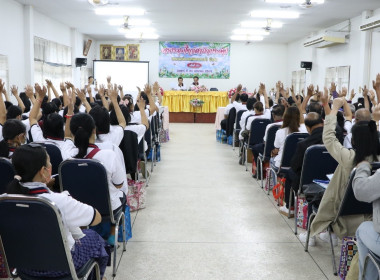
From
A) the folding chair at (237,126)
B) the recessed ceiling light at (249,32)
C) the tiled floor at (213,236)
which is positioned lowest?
the tiled floor at (213,236)

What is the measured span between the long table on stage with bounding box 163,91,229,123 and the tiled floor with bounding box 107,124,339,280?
6.87 meters

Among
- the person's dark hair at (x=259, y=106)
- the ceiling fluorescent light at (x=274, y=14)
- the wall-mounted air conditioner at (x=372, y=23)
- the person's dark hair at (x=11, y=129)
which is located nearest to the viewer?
the person's dark hair at (x=11, y=129)

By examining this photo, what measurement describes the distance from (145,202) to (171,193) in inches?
19.8

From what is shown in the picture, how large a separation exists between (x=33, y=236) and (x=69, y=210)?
19 cm

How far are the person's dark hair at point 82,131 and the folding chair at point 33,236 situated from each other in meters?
0.96

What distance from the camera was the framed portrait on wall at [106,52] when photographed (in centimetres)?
1714

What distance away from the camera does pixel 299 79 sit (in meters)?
16.1

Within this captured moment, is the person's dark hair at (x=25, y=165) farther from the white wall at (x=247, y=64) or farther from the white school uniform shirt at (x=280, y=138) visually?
the white wall at (x=247, y=64)

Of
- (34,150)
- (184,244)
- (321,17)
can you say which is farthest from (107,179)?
(321,17)

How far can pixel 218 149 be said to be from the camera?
827cm

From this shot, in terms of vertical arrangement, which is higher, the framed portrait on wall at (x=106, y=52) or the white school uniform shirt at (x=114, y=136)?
the framed portrait on wall at (x=106, y=52)

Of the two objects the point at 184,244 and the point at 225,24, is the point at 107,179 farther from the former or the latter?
the point at 225,24

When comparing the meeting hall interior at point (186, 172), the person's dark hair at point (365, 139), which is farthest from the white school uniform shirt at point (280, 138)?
the person's dark hair at point (365, 139)

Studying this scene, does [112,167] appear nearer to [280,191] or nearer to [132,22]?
[280,191]
